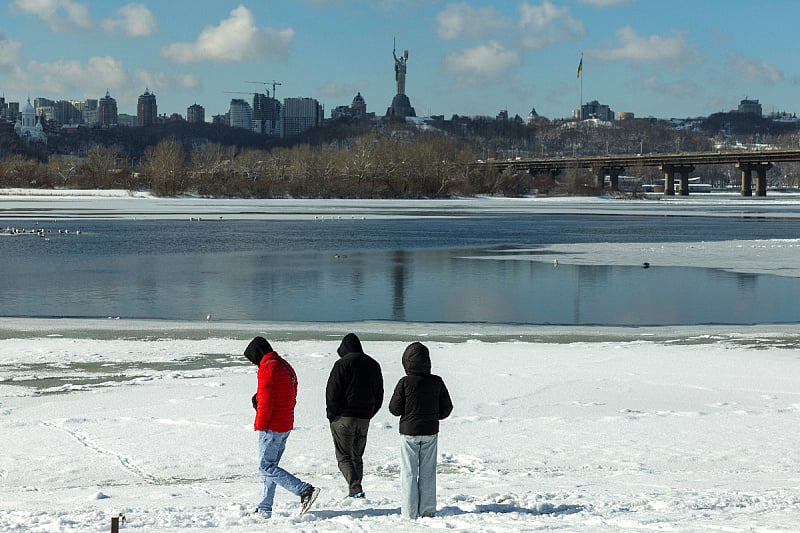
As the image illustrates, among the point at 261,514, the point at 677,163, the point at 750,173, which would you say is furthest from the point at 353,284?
the point at 677,163

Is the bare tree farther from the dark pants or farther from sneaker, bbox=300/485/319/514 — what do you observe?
sneaker, bbox=300/485/319/514

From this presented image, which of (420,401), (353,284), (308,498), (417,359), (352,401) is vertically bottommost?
(308,498)

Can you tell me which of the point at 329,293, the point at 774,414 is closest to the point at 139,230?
the point at 329,293

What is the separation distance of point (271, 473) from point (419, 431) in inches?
55.2

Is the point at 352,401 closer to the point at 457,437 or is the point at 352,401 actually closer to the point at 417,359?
the point at 417,359

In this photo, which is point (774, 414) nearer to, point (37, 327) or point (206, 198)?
point (37, 327)

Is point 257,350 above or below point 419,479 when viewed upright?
above

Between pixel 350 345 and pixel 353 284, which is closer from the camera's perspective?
pixel 350 345

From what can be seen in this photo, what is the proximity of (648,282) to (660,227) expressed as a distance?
1621 inches

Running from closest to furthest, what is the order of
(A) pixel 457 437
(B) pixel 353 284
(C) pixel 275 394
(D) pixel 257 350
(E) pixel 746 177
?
(D) pixel 257 350 < (C) pixel 275 394 < (A) pixel 457 437 < (B) pixel 353 284 < (E) pixel 746 177

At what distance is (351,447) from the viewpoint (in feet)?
31.3

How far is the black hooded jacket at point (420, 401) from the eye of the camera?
342 inches

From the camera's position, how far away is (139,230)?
6247 cm

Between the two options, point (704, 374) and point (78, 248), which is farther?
point (78, 248)
